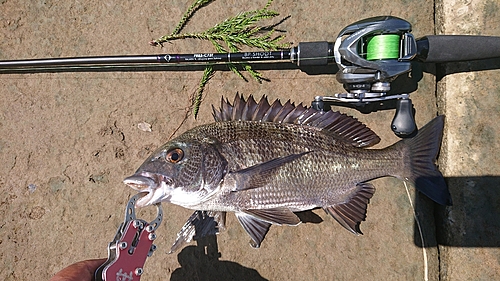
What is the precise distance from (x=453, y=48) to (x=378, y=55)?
20.6 inches

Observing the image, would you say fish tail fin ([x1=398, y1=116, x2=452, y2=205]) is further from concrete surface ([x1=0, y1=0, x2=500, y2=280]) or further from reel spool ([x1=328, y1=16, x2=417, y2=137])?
reel spool ([x1=328, y1=16, x2=417, y2=137])

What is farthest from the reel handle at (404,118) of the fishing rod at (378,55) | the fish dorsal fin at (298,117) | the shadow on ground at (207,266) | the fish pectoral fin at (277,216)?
the shadow on ground at (207,266)

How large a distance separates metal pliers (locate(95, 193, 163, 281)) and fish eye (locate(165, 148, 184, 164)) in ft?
1.03

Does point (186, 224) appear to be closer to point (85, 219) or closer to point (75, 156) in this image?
point (85, 219)

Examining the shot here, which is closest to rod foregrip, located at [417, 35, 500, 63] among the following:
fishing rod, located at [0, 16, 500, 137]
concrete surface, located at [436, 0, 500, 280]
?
fishing rod, located at [0, 16, 500, 137]

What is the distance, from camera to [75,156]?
2.64 meters

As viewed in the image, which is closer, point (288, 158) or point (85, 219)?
point (288, 158)

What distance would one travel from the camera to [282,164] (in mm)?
2141

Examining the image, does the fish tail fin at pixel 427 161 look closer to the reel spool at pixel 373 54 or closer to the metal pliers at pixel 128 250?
the reel spool at pixel 373 54

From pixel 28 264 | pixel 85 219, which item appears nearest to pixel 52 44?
pixel 85 219

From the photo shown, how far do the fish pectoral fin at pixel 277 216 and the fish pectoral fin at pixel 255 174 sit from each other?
0.62 ft

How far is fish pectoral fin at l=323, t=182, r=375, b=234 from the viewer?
228cm

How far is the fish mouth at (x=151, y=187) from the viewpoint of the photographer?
196 centimetres

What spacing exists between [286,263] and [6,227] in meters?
2.29
